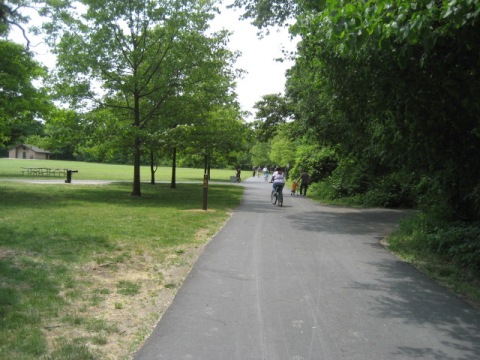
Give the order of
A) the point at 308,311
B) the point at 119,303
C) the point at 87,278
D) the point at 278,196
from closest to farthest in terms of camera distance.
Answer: the point at 308,311, the point at 119,303, the point at 87,278, the point at 278,196

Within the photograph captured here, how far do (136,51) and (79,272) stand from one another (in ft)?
50.9

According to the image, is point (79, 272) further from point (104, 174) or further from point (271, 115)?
point (104, 174)

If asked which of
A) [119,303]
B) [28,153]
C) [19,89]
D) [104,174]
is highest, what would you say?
[19,89]

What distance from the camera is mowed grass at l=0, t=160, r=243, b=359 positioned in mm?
4250

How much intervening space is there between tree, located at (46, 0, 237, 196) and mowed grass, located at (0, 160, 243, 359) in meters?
8.41

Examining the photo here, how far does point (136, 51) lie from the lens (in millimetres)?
20297

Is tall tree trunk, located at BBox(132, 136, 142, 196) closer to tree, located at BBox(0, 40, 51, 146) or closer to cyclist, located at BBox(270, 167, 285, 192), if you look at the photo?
tree, located at BBox(0, 40, 51, 146)

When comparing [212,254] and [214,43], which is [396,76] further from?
[214,43]

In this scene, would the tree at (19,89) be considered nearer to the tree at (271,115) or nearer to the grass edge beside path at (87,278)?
the grass edge beside path at (87,278)

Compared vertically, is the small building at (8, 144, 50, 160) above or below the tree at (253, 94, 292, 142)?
below

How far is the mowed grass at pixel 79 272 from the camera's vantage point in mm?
4250

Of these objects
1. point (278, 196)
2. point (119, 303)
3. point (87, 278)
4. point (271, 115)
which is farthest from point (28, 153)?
point (119, 303)

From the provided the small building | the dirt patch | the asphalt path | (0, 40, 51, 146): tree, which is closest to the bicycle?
the asphalt path

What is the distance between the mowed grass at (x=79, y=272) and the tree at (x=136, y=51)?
8.41m
